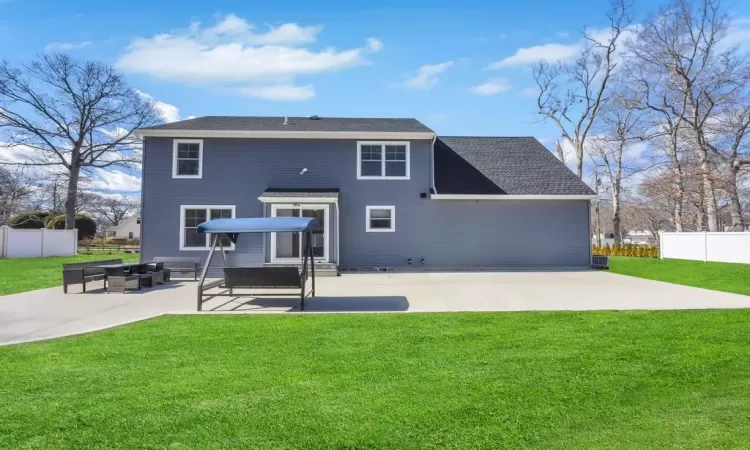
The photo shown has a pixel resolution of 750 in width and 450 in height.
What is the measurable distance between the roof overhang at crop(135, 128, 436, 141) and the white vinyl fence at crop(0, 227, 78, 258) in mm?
16382

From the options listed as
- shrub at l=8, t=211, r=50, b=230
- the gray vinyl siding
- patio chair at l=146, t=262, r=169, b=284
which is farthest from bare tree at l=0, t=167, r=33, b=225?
patio chair at l=146, t=262, r=169, b=284

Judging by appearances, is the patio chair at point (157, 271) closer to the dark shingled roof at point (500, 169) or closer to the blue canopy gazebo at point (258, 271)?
the blue canopy gazebo at point (258, 271)

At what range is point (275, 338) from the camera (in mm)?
6055

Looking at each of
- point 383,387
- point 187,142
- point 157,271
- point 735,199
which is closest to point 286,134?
point 187,142

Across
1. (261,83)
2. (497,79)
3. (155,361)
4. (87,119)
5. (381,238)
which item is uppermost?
(87,119)

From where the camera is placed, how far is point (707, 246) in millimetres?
20969

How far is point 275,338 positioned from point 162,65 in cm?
1187

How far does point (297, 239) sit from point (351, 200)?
2612mm

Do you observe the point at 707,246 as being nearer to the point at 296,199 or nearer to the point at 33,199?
the point at 296,199

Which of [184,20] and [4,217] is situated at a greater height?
[184,20]

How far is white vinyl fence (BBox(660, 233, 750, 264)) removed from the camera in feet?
62.7

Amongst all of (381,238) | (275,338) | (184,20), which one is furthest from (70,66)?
(275,338)

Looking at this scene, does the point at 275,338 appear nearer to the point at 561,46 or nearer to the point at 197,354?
the point at 197,354

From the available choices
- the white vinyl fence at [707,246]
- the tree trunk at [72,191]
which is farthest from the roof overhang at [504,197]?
the tree trunk at [72,191]
